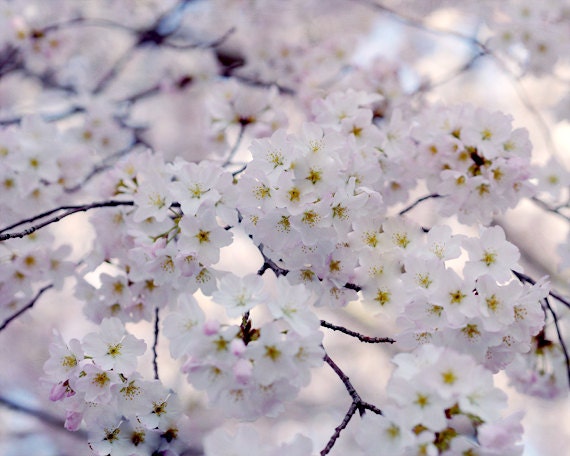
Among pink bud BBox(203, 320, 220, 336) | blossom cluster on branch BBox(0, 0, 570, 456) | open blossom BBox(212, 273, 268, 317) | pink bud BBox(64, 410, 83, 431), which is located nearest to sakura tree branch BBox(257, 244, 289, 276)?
blossom cluster on branch BBox(0, 0, 570, 456)

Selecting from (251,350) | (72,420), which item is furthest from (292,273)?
(72,420)

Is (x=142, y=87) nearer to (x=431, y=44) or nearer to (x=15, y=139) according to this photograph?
(x=15, y=139)

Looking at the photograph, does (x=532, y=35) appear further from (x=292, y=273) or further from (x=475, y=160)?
(x=292, y=273)

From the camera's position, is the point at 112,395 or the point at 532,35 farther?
the point at 532,35

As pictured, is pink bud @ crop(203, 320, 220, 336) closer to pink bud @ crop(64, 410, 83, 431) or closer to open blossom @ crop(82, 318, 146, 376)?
open blossom @ crop(82, 318, 146, 376)

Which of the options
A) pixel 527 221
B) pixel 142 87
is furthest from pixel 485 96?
pixel 142 87
